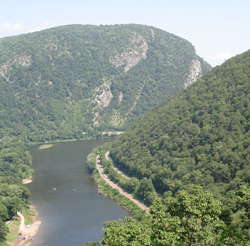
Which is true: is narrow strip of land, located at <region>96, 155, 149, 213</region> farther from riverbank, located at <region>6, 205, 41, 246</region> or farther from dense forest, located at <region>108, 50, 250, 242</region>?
riverbank, located at <region>6, 205, 41, 246</region>

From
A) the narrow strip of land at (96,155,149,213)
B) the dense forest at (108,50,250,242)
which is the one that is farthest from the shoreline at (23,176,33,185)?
the dense forest at (108,50,250,242)

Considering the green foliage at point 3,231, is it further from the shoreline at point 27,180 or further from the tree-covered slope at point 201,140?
the shoreline at point 27,180

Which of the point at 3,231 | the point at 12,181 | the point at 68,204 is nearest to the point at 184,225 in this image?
the point at 3,231

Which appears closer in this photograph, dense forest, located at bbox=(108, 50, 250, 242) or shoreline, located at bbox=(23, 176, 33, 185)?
dense forest, located at bbox=(108, 50, 250, 242)

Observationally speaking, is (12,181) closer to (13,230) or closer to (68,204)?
(68,204)


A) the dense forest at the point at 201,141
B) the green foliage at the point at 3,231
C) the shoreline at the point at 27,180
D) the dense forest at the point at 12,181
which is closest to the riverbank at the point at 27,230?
the green foliage at the point at 3,231

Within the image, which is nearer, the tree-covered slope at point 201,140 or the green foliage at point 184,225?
the green foliage at point 184,225

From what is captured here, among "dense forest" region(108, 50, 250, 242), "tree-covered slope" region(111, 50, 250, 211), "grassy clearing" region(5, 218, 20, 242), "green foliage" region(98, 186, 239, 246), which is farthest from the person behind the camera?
"tree-covered slope" region(111, 50, 250, 211)
